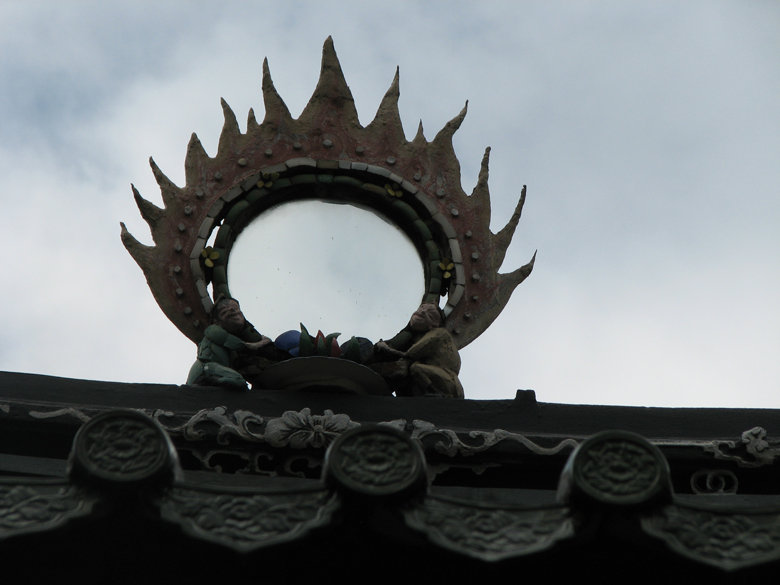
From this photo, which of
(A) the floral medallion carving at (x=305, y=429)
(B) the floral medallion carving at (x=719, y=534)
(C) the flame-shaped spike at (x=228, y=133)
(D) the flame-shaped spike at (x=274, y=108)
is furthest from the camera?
(D) the flame-shaped spike at (x=274, y=108)

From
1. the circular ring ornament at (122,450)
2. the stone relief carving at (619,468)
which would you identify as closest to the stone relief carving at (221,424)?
the circular ring ornament at (122,450)

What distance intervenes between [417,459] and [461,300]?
3.90m

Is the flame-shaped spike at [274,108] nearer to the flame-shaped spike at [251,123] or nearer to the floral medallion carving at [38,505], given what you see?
the flame-shaped spike at [251,123]

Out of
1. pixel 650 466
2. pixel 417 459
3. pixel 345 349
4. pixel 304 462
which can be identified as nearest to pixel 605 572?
pixel 650 466

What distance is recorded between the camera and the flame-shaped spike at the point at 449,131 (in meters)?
7.25

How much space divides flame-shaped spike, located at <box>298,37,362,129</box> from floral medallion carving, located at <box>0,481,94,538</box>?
461 cm

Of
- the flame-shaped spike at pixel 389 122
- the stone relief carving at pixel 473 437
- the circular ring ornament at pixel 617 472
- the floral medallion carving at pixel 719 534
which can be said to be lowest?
the floral medallion carving at pixel 719 534

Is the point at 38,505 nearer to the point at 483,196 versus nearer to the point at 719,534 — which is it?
the point at 719,534

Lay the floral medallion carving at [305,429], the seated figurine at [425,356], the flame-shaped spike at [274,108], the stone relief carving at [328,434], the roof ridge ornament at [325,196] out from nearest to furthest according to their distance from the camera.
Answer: the stone relief carving at [328,434]
the floral medallion carving at [305,429]
the seated figurine at [425,356]
the roof ridge ornament at [325,196]
the flame-shaped spike at [274,108]

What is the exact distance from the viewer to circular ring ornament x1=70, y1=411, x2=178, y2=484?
2.84m

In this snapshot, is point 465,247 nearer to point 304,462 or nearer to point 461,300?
point 461,300

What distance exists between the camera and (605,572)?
3.02 metres

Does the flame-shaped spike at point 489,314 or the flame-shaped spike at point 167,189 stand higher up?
the flame-shaped spike at point 167,189

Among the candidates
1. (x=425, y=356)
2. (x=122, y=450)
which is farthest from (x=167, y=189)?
(x=122, y=450)
